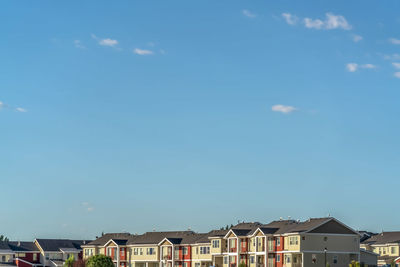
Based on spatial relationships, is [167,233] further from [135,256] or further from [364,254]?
[364,254]

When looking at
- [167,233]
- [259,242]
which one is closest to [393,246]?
[259,242]

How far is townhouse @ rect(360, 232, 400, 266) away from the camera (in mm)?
129375

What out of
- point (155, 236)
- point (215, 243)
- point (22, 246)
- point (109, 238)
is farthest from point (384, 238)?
point (22, 246)

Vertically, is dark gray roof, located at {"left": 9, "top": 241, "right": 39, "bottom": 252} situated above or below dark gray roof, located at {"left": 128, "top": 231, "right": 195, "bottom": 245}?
below

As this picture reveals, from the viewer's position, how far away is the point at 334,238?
105 meters

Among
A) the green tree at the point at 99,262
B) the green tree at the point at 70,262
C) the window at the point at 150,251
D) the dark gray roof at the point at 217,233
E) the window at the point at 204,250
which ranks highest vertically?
the dark gray roof at the point at 217,233

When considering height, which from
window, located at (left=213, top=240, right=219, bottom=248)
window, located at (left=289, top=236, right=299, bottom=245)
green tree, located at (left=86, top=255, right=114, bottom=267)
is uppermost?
window, located at (left=289, top=236, right=299, bottom=245)

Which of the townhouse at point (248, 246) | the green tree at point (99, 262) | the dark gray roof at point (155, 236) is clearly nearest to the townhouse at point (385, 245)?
the townhouse at point (248, 246)

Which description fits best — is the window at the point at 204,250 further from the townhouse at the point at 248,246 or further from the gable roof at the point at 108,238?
the gable roof at the point at 108,238

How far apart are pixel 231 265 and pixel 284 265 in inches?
536

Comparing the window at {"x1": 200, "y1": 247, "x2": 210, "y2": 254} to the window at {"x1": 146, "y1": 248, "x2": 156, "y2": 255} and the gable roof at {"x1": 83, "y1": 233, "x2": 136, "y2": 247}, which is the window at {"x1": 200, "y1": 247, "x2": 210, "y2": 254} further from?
the gable roof at {"x1": 83, "y1": 233, "x2": 136, "y2": 247}

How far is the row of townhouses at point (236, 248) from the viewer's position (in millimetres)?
104312

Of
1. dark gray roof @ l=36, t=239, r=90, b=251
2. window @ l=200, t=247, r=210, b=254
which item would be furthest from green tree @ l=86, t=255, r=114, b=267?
dark gray roof @ l=36, t=239, r=90, b=251

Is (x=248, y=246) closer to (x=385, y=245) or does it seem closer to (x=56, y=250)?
(x=385, y=245)
